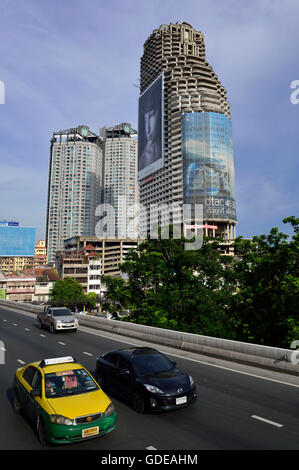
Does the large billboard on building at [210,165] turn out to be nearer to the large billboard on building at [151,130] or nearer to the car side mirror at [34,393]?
the large billboard on building at [151,130]

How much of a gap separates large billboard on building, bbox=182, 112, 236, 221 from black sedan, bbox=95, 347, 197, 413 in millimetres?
133789

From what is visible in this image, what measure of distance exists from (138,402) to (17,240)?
125967mm

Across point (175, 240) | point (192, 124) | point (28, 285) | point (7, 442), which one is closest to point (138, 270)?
point (175, 240)

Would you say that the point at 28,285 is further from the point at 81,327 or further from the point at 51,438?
the point at 51,438

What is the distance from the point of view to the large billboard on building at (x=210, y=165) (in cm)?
14175

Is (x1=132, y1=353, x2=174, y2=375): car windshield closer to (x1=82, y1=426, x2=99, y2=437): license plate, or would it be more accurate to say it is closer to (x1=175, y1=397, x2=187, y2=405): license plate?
(x1=175, y1=397, x2=187, y2=405): license plate

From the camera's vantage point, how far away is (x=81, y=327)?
2750 centimetres

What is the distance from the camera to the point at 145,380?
29.5 feet

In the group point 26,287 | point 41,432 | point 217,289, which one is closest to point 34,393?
point 41,432

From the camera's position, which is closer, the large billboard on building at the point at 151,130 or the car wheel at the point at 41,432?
the car wheel at the point at 41,432

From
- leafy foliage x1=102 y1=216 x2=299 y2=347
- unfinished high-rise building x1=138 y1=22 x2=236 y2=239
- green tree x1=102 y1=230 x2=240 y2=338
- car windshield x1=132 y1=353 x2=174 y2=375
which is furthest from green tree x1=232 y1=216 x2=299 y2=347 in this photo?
unfinished high-rise building x1=138 y1=22 x2=236 y2=239

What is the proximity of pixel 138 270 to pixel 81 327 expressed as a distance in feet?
21.9

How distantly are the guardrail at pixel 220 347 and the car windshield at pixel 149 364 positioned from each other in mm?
5132

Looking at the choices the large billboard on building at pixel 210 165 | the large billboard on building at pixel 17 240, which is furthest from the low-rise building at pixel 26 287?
the large billboard on building at pixel 210 165
